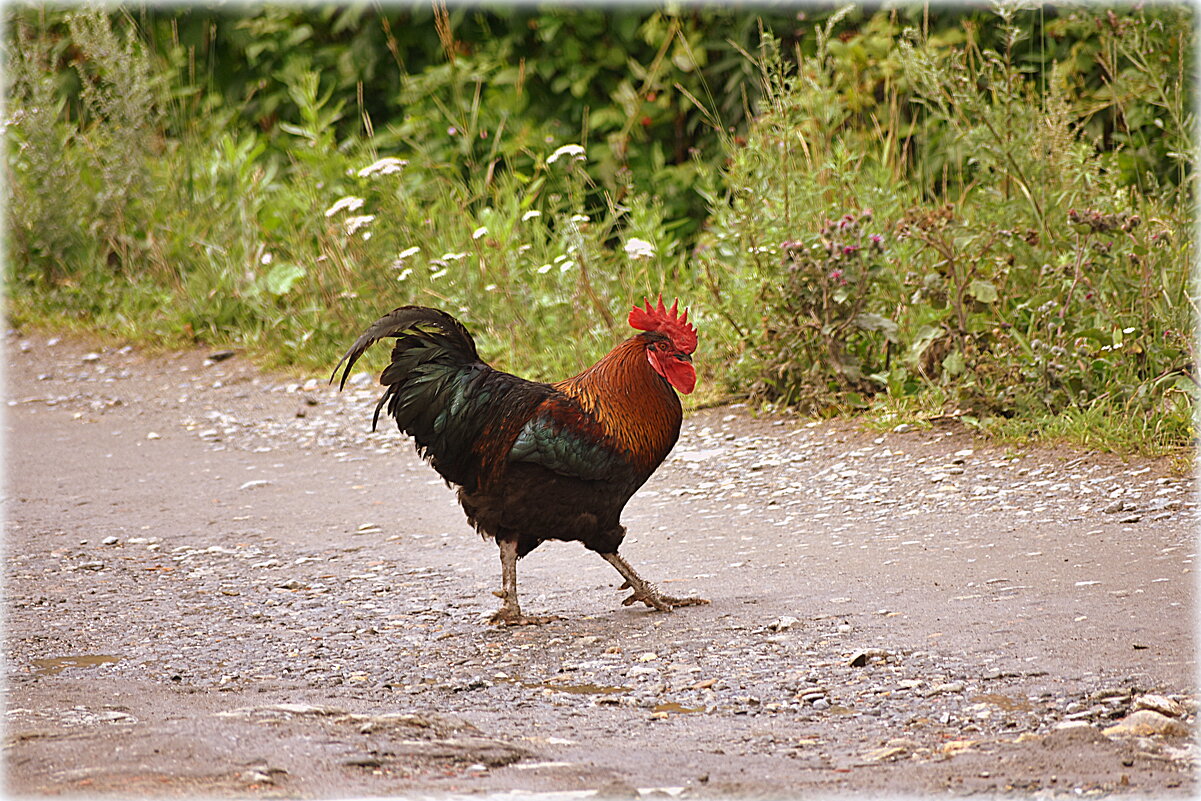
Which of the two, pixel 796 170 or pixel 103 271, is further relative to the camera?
pixel 103 271

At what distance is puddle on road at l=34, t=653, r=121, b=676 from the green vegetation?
14.1 ft

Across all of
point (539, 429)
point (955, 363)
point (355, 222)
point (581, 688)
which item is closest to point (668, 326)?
point (539, 429)

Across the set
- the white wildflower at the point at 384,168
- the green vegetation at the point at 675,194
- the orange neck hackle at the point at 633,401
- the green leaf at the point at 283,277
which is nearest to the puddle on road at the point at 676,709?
the orange neck hackle at the point at 633,401

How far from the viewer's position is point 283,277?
1043 centimetres

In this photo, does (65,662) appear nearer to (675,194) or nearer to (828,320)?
(828,320)

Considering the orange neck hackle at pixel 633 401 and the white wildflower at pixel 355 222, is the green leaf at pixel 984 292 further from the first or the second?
the white wildflower at pixel 355 222

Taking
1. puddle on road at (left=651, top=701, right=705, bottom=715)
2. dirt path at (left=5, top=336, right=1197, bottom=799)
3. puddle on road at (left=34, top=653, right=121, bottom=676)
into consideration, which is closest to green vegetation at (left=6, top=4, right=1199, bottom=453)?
dirt path at (left=5, top=336, right=1197, bottom=799)

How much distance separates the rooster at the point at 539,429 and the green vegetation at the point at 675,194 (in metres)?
2.59

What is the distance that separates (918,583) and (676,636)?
1017 mm

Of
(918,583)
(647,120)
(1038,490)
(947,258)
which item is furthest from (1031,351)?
(647,120)

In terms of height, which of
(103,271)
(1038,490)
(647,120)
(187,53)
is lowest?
(1038,490)

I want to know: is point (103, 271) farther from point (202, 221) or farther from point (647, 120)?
point (647, 120)

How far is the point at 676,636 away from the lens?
4.46 meters

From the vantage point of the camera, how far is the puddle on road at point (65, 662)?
4324mm
